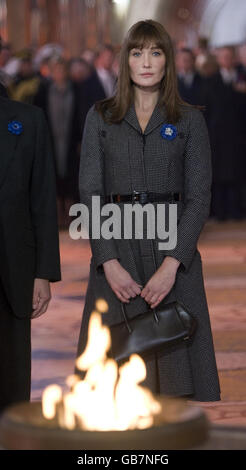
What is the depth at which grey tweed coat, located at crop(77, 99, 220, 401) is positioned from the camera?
402cm

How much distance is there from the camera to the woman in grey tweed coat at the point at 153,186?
13.0 ft

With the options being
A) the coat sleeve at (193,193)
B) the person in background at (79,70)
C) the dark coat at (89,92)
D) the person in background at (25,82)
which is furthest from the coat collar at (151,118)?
the person in background at (79,70)

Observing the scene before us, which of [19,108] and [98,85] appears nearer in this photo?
[19,108]

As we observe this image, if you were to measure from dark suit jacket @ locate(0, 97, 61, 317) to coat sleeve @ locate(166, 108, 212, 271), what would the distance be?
0.51m

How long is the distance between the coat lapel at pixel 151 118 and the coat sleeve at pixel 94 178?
12cm

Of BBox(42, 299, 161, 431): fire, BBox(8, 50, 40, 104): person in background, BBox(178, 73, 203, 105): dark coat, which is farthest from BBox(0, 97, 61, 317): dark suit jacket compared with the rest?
BBox(178, 73, 203, 105): dark coat

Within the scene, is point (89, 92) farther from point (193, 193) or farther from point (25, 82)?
point (193, 193)

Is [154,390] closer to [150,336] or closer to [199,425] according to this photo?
[150,336]

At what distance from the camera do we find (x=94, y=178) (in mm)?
4008

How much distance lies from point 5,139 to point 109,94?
1131 cm

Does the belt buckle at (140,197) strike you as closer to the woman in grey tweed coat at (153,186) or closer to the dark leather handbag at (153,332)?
the woman in grey tweed coat at (153,186)

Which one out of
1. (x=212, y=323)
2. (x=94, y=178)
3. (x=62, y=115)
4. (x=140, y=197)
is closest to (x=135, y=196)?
(x=140, y=197)

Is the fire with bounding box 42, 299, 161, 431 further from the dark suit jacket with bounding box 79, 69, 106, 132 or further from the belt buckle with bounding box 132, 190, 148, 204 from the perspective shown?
the dark suit jacket with bounding box 79, 69, 106, 132

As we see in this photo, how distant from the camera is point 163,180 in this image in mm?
4035
